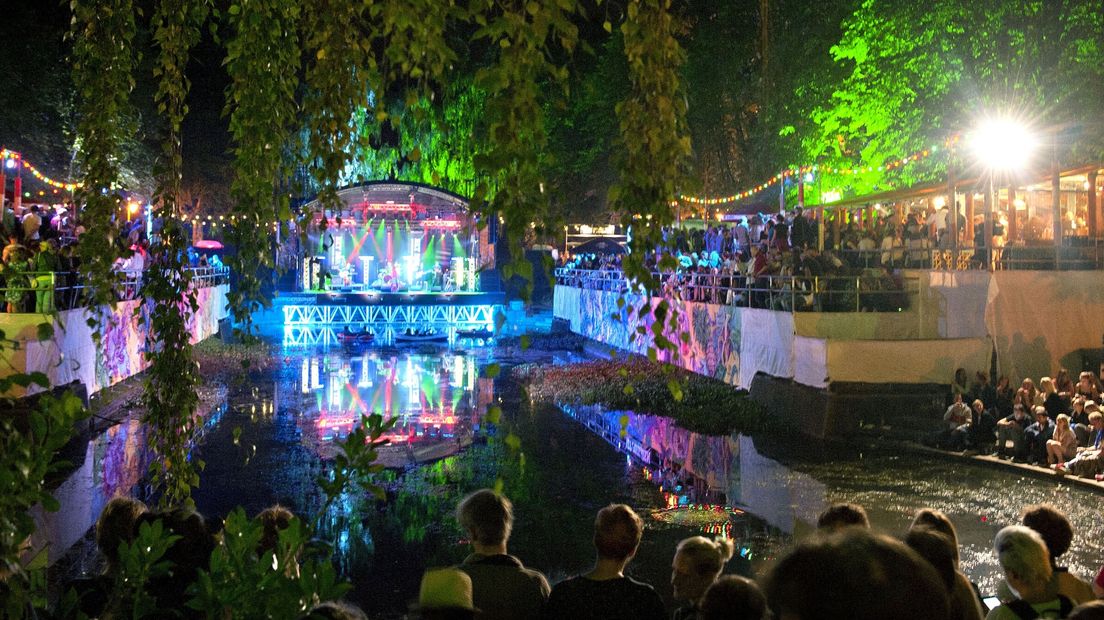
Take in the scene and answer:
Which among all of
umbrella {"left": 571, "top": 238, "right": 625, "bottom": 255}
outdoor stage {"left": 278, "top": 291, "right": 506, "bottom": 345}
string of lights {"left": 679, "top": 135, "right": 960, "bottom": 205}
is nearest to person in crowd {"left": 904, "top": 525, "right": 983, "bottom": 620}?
string of lights {"left": 679, "top": 135, "right": 960, "bottom": 205}

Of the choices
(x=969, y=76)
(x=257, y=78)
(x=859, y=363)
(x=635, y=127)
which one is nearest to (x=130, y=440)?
(x=859, y=363)

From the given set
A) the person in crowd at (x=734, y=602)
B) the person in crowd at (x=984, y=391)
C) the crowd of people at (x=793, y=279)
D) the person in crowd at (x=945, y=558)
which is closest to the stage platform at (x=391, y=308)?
the crowd of people at (x=793, y=279)

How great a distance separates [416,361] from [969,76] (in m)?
17.0

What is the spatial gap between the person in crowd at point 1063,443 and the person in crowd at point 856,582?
1329 centimetres

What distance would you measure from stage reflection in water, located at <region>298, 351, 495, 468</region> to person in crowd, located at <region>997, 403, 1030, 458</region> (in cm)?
823

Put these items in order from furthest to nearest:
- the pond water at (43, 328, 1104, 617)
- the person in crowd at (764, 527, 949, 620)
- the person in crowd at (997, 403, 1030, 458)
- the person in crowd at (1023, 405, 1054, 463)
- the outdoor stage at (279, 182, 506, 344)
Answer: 1. the outdoor stage at (279, 182, 506, 344)
2. the person in crowd at (997, 403, 1030, 458)
3. the person in crowd at (1023, 405, 1054, 463)
4. the pond water at (43, 328, 1104, 617)
5. the person in crowd at (764, 527, 949, 620)

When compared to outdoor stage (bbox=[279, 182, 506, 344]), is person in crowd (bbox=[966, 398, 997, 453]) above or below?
below

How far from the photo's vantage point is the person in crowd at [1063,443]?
13.7m

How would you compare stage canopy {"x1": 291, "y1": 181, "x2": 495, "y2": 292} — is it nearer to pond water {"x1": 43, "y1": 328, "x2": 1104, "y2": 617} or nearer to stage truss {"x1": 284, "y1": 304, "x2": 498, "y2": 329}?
stage truss {"x1": 284, "y1": 304, "x2": 498, "y2": 329}

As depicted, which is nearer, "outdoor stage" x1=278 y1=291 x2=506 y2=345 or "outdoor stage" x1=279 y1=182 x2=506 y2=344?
"outdoor stage" x1=278 y1=291 x2=506 y2=345

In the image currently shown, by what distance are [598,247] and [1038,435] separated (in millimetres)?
41798

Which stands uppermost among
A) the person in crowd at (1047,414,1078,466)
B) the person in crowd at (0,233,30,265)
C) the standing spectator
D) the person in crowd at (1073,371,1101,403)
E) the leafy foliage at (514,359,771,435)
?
the standing spectator

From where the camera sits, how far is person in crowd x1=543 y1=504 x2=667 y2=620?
448 cm

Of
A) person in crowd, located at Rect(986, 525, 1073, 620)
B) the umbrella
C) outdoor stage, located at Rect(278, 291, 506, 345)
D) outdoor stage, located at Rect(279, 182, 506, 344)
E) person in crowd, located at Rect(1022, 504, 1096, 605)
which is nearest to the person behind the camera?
person in crowd, located at Rect(986, 525, 1073, 620)
